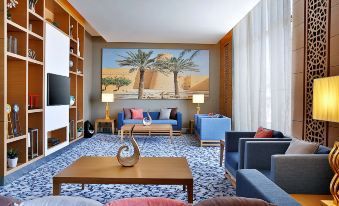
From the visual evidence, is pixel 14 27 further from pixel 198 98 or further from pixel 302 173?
pixel 198 98

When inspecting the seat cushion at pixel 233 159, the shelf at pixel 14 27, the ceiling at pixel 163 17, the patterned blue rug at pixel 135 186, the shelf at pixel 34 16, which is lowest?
the patterned blue rug at pixel 135 186

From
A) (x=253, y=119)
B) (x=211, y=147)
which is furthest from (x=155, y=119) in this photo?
(x=253, y=119)

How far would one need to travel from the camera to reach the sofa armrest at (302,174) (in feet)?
8.49

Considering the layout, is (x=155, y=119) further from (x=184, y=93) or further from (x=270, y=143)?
(x=270, y=143)

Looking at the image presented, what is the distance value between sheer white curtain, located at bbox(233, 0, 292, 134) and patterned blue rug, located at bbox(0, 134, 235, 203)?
121 centimetres

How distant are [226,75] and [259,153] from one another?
641cm

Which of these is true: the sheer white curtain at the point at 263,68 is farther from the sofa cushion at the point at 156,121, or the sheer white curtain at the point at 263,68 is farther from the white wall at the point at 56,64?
the white wall at the point at 56,64

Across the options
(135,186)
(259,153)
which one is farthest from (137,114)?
(259,153)

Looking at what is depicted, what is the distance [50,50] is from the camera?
19.1ft

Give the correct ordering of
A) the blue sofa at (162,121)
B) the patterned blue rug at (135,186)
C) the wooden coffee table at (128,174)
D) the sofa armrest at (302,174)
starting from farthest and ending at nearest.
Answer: the blue sofa at (162,121)
the patterned blue rug at (135,186)
the wooden coffee table at (128,174)
the sofa armrest at (302,174)

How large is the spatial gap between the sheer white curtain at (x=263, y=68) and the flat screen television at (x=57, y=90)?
13.0 feet

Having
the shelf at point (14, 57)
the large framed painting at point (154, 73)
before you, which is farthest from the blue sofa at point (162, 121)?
the shelf at point (14, 57)

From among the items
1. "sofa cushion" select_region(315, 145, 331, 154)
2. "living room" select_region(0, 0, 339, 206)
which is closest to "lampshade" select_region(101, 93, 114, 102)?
→ "living room" select_region(0, 0, 339, 206)

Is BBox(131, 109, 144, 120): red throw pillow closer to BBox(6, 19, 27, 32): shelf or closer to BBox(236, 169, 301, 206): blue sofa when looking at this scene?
BBox(6, 19, 27, 32): shelf
